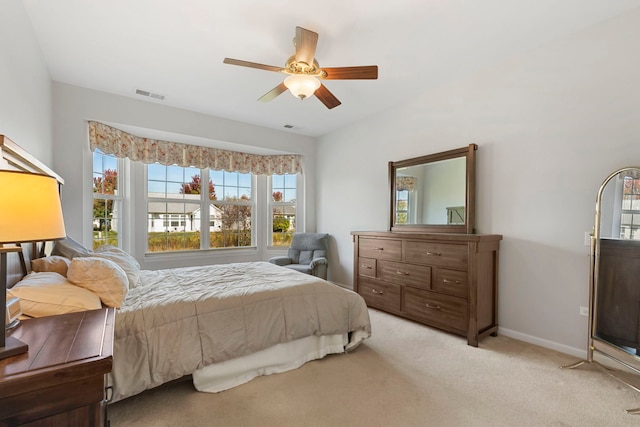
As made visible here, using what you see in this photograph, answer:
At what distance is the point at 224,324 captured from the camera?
2021 millimetres

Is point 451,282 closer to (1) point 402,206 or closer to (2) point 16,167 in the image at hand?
(1) point 402,206

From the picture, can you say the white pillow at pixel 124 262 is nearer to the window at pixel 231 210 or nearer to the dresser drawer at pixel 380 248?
the window at pixel 231 210

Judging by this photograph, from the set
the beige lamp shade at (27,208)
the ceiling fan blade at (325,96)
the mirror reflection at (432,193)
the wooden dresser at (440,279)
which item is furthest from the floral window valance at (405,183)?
the beige lamp shade at (27,208)

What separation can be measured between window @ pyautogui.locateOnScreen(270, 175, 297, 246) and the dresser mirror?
4.23 metres

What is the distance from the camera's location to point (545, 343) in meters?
2.67

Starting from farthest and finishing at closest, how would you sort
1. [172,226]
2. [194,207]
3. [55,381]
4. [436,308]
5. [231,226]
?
1. [231,226]
2. [194,207]
3. [172,226]
4. [436,308]
5. [55,381]

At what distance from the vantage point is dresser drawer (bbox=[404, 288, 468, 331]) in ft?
9.29

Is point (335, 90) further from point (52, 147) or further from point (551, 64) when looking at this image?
point (52, 147)

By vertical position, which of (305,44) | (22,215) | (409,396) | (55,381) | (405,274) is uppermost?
(305,44)

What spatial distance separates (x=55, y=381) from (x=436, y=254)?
2980mm

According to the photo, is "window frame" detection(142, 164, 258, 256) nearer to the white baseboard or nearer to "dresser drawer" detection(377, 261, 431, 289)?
"dresser drawer" detection(377, 261, 431, 289)

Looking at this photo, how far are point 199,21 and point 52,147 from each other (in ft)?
7.88

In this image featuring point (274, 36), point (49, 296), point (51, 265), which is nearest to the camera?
point (49, 296)

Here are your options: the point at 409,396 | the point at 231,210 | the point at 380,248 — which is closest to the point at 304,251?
the point at 231,210
